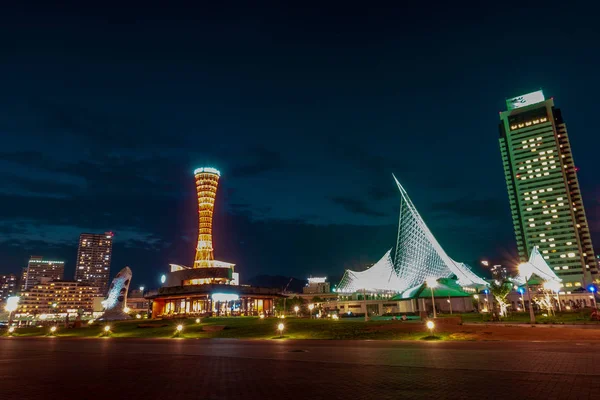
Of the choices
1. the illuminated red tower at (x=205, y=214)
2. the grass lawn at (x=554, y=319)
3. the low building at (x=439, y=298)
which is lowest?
the grass lawn at (x=554, y=319)

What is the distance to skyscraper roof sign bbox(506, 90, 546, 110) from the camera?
155000 millimetres

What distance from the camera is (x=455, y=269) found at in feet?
249

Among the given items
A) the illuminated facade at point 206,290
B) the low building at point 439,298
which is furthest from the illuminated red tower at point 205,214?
the low building at point 439,298

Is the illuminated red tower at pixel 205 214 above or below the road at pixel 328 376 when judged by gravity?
above

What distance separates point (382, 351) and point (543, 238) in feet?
477

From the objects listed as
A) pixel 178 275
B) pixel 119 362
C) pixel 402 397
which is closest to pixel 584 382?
pixel 402 397

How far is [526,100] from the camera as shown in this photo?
157250mm

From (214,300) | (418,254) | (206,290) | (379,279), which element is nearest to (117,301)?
(206,290)

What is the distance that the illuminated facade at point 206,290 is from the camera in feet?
287

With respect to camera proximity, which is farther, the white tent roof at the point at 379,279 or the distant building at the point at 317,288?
the distant building at the point at 317,288

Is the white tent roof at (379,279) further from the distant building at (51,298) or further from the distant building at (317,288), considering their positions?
the distant building at (51,298)

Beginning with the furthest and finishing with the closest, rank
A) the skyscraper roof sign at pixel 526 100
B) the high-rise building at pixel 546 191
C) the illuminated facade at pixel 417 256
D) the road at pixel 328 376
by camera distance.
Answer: the skyscraper roof sign at pixel 526 100 < the high-rise building at pixel 546 191 < the illuminated facade at pixel 417 256 < the road at pixel 328 376

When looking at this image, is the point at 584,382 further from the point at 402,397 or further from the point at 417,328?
the point at 417,328

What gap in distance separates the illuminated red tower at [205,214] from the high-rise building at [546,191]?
362ft
